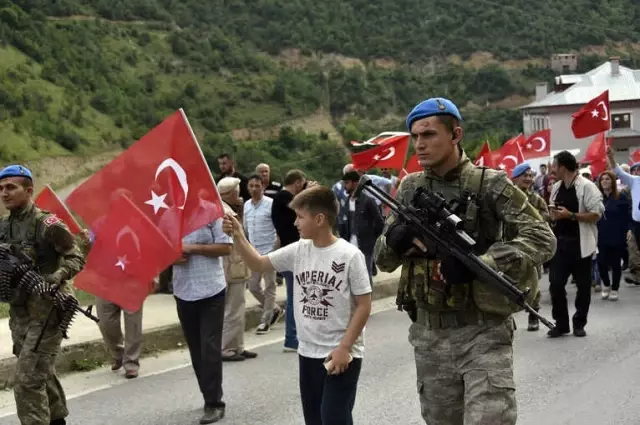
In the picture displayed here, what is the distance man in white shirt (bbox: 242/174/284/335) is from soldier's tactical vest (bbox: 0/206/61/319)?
4991 millimetres

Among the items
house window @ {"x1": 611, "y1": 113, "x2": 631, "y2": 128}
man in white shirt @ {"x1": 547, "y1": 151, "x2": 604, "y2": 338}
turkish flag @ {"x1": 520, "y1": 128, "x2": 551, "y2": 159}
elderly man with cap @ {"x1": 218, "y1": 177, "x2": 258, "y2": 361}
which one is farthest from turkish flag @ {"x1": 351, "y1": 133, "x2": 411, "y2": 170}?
house window @ {"x1": 611, "y1": 113, "x2": 631, "y2": 128}

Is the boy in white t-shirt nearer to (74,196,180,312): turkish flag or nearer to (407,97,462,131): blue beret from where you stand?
(407,97,462,131): blue beret

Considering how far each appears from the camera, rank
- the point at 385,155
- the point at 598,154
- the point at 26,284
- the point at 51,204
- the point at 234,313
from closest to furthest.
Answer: the point at 26,284 < the point at 51,204 < the point at 234,313 < the point at 385,155 < the point at 598,154

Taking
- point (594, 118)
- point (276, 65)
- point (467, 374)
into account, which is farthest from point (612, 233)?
point (276, 65)

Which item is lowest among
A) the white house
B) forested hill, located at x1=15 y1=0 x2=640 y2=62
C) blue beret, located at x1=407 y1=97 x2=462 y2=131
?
the white house

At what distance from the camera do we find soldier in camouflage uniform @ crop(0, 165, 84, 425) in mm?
6410

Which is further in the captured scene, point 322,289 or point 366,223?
point 366,223

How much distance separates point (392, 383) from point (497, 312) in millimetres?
4144

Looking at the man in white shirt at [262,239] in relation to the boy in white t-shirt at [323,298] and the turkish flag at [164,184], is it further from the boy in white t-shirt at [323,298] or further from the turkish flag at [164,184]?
the boy in white t-shirt at [323,298]

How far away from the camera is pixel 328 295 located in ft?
17.6

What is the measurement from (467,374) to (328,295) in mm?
1080

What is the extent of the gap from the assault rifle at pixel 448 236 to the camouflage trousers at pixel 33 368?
293cm

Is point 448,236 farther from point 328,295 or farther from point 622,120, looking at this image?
point 622,120

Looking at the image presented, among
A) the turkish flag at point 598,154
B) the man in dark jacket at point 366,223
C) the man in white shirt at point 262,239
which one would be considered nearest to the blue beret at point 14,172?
the man in white shirt at point 262,239
